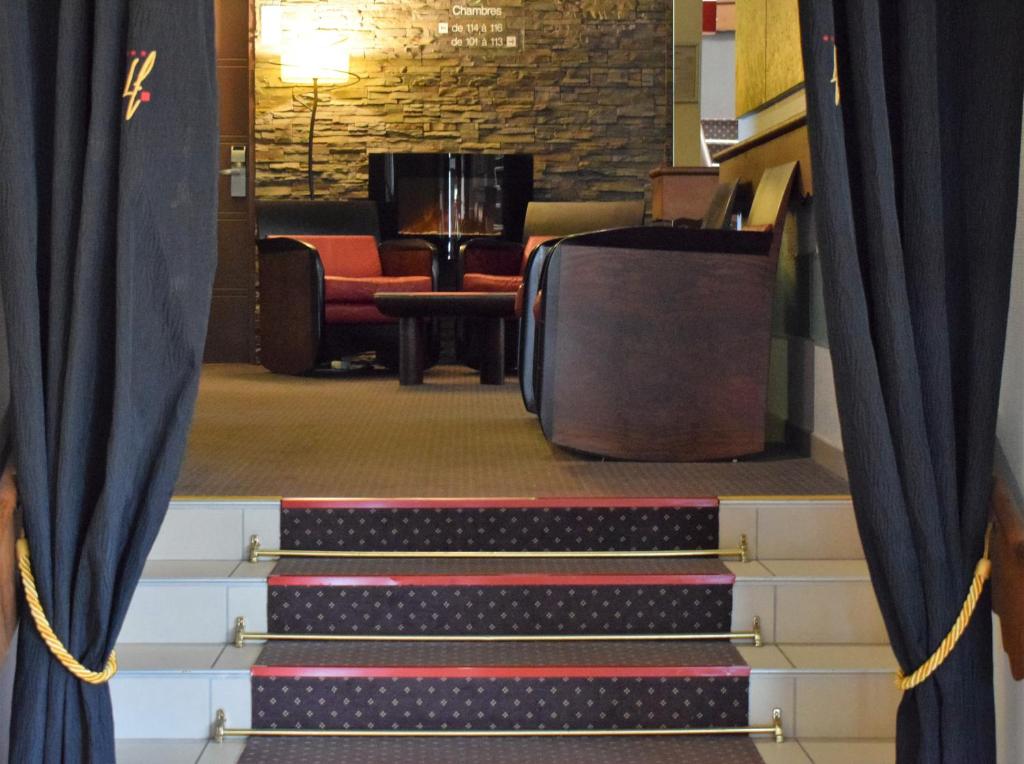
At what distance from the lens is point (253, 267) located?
8.27 metres

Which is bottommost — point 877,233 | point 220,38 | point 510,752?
point 510,752

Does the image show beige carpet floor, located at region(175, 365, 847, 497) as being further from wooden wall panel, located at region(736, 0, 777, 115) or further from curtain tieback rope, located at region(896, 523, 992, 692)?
wooden wall panel, located at region(736, 0, 777, 115)

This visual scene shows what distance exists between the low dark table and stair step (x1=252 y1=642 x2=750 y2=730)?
12.5ft

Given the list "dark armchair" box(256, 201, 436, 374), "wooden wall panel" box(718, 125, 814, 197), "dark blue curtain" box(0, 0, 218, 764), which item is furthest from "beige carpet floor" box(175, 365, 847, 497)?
"dark blue curtain" box(0, 0, 218, 764)

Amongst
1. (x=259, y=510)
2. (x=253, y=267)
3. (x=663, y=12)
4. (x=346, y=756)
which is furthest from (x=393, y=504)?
(x=663, y=12)

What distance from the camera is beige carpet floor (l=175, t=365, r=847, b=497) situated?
11.2 ft

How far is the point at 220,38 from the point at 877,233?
6.98 meters

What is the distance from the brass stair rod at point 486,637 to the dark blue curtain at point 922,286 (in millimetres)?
922

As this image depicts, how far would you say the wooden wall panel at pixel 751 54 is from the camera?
477cm

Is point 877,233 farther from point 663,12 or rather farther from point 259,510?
point 663,12

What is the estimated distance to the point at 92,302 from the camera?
200cm

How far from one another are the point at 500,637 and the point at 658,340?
138 cm

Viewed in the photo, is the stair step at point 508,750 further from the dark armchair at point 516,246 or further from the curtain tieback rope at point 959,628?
the dark armchair at point 516,246

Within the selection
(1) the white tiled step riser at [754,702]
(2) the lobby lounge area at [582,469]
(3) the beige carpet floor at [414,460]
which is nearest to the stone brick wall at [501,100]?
(3) the beige carpet floor at [414,460]
